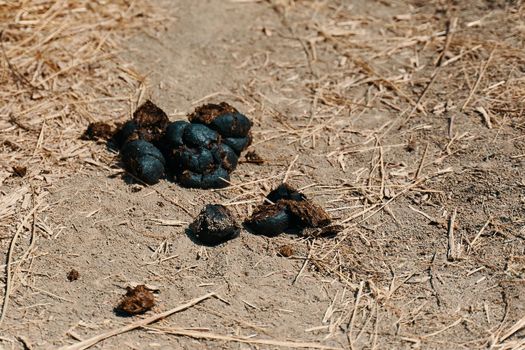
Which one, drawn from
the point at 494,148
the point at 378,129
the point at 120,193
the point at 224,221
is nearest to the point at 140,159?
the point at 120,193

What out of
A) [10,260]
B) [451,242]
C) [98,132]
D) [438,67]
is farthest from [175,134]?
[438,67]

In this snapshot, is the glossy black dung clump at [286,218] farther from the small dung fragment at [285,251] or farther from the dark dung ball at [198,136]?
the dark dung ball at [198,136]

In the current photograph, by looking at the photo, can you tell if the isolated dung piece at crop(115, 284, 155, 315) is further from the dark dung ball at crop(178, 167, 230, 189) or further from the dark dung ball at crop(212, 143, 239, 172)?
the dark dung ball at crop(212, 143, 239, 172)

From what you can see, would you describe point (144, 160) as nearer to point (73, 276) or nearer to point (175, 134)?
point (175, 134)

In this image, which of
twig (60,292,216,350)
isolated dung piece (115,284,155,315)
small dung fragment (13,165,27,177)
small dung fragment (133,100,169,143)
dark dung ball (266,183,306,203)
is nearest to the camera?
twig (60,292,216,350)

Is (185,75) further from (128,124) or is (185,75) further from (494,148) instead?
(494,148)

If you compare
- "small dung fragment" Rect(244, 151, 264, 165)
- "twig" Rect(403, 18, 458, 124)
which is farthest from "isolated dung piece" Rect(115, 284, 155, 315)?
"twig" Rect(403, 18, 458, 124)

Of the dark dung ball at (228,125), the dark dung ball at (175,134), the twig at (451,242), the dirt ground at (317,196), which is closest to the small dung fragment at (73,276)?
the dirt ground at (317,196)
